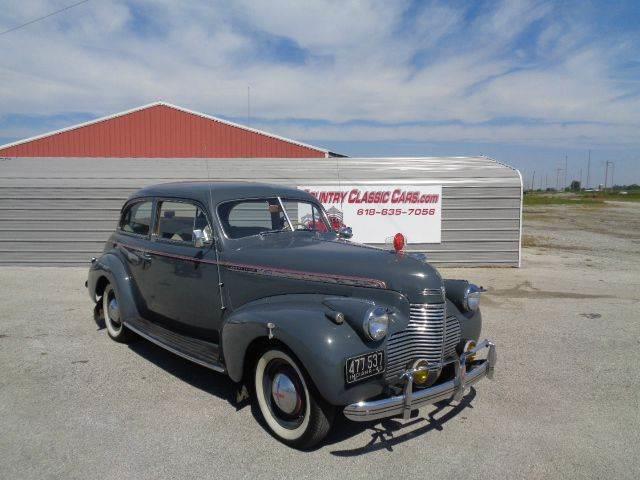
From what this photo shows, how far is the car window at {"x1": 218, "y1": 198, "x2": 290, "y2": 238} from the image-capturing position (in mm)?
4484

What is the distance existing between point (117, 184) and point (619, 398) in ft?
32.8

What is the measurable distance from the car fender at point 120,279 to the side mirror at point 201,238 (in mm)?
1460

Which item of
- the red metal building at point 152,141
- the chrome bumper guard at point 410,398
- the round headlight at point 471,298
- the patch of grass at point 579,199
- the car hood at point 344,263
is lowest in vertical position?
the patch of grass at point 579,199

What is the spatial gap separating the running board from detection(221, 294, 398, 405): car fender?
1.19 feet

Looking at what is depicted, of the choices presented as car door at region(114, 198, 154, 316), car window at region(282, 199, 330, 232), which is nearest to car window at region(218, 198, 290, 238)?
car window at region(282, 199, 330, 232)

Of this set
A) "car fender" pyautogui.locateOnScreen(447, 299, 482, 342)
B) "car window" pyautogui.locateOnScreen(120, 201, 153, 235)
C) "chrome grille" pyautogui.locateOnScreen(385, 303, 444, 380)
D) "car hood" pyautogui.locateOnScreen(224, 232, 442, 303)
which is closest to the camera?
"chrome grille" pyautogui.locateOnScreen(385, 303, 444, 380)

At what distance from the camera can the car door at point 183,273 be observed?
4.40m

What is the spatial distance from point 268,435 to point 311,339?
959 millimetres

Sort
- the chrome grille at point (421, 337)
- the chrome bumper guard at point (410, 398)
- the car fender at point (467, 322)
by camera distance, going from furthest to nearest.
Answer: the car fender at point (467, 322) → the chrome grille at point (421, 337) → the chrome bumper guard at point (410, 398)

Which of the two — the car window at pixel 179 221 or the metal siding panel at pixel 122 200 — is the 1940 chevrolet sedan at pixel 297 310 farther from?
the metal siding panel at pixel 122 200

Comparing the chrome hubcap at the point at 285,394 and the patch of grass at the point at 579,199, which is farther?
the patch of grass at the point at 579,199

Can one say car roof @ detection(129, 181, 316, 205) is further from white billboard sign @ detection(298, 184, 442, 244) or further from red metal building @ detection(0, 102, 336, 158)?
red metal building @ detection(0, 102, 336, 158)

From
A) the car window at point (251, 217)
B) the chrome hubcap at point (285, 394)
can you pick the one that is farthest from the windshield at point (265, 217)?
the chrome hubcap at point (285, 394)

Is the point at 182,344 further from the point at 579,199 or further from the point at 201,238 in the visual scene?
the point at 579,199
